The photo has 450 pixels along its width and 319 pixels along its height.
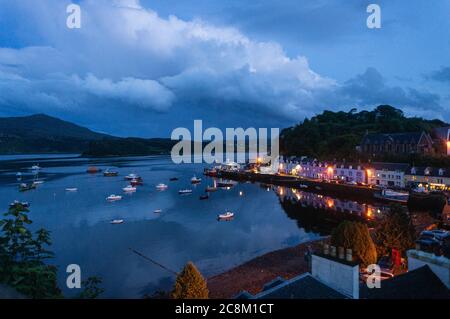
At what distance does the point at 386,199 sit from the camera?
125 ft

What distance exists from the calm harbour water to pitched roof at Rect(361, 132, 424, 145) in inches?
928

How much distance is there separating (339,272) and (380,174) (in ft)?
144

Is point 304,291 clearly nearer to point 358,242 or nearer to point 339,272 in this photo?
point 339,272

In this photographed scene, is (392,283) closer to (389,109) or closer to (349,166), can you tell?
(349,166)

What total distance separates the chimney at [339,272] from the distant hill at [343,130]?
5145 centimetres

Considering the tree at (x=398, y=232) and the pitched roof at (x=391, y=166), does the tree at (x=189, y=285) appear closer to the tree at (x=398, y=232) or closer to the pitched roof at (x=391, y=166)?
the tree at (x=398, y=232)

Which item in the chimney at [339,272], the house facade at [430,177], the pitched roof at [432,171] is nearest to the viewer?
the chimney at [339,272]

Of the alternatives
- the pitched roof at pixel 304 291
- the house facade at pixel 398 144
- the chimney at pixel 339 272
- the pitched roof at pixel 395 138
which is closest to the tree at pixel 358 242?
the chimney at pixel 339 272

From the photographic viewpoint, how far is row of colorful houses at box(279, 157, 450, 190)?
4022cm

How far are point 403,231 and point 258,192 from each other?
37473mm

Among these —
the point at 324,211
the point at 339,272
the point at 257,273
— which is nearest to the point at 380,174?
the point at 324,211

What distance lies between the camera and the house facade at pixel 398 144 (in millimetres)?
52125

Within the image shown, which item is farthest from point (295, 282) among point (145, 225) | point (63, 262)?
point (145, 225)

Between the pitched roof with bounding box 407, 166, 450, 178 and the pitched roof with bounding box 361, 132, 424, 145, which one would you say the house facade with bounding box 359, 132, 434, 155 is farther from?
the pitched roof with bounding box 407, 166, 450, 178
